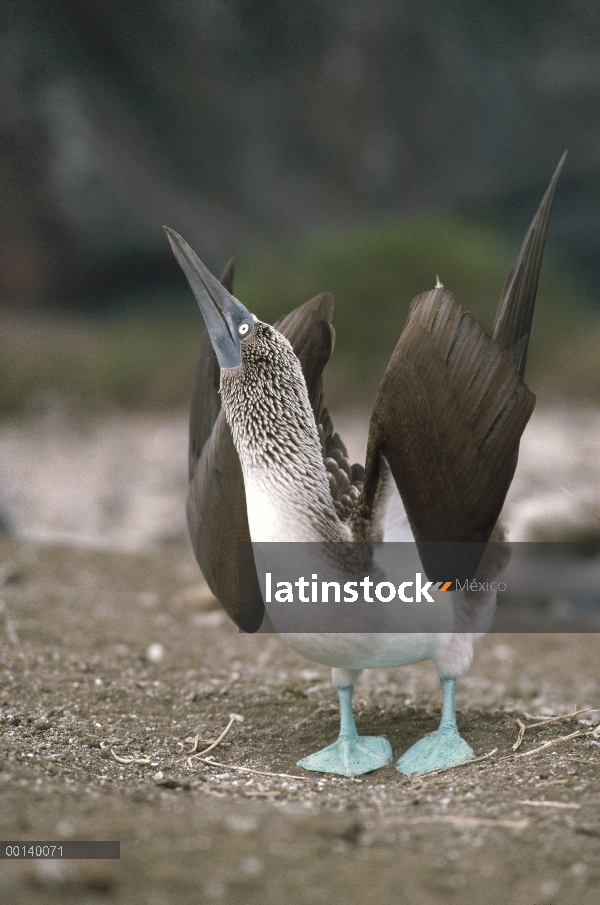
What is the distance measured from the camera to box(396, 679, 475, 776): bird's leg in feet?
9.28

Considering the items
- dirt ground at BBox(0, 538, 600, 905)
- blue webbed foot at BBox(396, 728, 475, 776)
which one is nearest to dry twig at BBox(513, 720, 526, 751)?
→ dirt ground at BBox(0, 538, 600, 905)

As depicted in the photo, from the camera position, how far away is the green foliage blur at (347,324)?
12.4 m

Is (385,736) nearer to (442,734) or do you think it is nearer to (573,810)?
(442,734)

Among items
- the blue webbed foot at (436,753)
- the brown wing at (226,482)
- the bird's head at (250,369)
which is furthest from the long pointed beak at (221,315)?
the blue webbed foot at (436,753)

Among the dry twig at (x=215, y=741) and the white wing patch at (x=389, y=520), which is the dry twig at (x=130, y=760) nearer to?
the dry twig at (x=215, y=741)

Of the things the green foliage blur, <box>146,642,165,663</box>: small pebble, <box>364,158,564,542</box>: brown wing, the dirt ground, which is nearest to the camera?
the dirt ground

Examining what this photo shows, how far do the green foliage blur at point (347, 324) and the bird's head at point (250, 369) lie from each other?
871cm

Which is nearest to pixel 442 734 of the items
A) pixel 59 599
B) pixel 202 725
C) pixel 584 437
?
pixel 202 725

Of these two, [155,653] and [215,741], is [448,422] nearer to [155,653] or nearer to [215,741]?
[215,741]

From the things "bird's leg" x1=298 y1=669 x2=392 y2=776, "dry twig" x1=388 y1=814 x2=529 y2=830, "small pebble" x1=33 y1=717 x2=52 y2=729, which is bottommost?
"dry twig" x1=388 y1=814 x2=529 y2=830

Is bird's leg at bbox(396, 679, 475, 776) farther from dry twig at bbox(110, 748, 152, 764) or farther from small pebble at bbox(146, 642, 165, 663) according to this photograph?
small pebble at bbox(146, 642, 165, 663)

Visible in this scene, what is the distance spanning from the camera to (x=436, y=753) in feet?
9.44

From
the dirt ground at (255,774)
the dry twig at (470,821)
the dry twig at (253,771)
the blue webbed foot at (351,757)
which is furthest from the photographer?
the blue webbed foot at (351,757)

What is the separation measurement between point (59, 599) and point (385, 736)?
2.52 metres
